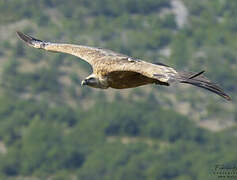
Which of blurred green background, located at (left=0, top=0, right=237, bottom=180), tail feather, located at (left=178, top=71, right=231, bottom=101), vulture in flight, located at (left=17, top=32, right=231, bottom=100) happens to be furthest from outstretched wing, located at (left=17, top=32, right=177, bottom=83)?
Answer: blurred green background, located at (left=0, top=0, right=237, bottom=180)

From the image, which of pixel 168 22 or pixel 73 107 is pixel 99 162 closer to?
pixel 73 107

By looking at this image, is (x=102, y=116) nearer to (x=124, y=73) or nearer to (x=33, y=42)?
(x=33, y=42)

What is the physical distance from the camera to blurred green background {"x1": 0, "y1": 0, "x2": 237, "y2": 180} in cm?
7112

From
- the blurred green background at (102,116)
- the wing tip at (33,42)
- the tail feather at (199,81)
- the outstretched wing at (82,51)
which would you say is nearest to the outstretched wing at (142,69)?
the tail feather at (199,81)

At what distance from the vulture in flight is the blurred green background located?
46.5 meters

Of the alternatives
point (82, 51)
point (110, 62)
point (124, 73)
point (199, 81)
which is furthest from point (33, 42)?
point (199, 81)

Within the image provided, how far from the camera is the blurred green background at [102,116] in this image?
71125mm

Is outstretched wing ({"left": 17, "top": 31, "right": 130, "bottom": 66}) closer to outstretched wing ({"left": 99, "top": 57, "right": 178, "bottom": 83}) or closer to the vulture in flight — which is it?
the vulture in flight

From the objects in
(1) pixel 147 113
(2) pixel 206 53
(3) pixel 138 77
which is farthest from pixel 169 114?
(3) pixel 138 77

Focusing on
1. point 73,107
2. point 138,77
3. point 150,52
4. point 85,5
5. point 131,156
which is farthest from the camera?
point 85,5

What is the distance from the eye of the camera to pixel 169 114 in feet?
249

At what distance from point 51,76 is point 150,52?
13.8 meters

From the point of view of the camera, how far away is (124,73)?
18.2 m

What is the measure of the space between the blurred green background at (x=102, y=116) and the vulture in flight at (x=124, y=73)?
46509mm
